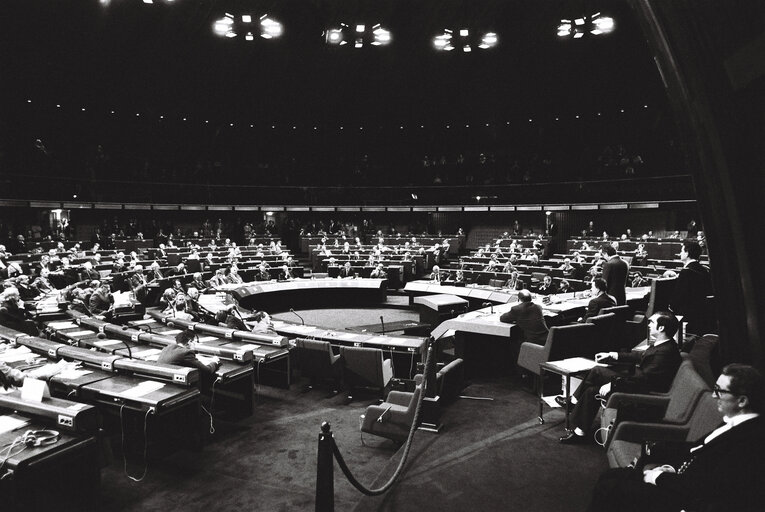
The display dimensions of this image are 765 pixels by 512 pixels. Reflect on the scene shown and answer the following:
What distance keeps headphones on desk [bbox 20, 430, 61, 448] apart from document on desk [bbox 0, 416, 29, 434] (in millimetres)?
269

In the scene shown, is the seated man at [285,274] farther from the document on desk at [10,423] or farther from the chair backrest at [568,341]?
the document on desk at [10,423]

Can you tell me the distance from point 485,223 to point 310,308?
1554cm

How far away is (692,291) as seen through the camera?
649 cm

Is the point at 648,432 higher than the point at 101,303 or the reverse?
the reverse

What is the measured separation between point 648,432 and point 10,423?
4845 millimetres

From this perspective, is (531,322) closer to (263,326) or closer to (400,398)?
(400,398)

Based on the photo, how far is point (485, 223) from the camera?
28125mm

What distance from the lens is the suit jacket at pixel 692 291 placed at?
643 cm

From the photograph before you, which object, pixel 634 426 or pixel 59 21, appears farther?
pixel 59 21

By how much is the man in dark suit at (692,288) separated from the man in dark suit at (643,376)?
191 centimetres

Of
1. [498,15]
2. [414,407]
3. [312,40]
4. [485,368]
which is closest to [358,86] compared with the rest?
[312,40]

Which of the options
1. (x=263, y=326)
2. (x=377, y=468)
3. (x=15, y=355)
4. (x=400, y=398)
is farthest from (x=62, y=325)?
(x=377, y=468)

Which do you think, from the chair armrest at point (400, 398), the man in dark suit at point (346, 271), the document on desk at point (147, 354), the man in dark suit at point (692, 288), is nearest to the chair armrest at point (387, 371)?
the chair armrest at point (400, 398)

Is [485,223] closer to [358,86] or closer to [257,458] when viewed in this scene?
[358,86]
